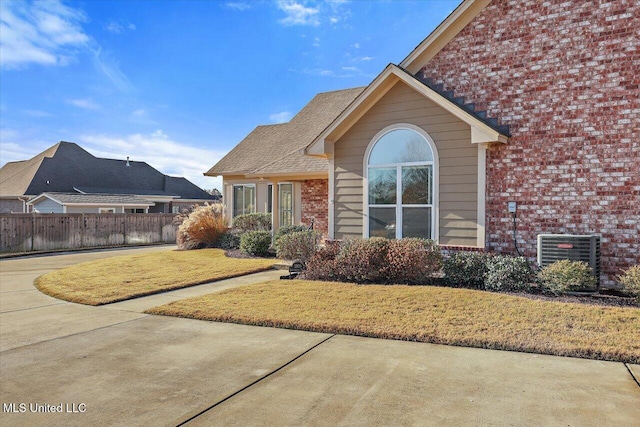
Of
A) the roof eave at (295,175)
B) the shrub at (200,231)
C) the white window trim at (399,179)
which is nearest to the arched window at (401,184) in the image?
the white window trim at (399,179)

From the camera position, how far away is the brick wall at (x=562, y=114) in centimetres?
812

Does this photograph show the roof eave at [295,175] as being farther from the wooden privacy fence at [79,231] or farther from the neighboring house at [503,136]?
the wooden privacy fence at [79,231]

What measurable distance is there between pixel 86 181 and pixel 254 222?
22.8 metres

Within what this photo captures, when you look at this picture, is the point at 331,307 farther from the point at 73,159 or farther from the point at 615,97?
the point at 73,159

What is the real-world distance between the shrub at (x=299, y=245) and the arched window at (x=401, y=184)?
71.6 inches

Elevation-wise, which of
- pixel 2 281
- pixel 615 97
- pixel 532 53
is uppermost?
pixel 532 53

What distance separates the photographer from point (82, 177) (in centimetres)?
3341

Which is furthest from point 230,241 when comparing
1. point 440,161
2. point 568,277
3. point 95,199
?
point 95,199

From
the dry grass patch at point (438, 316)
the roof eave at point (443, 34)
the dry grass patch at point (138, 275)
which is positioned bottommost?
the dry grass patch at point (138, 275)

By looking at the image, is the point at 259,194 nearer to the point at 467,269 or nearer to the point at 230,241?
the point at 230,241

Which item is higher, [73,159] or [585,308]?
[73,159]

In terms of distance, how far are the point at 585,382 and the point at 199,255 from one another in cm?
1228

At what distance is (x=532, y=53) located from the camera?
901 cm

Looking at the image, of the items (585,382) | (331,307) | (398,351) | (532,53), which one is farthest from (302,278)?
(532,53)
